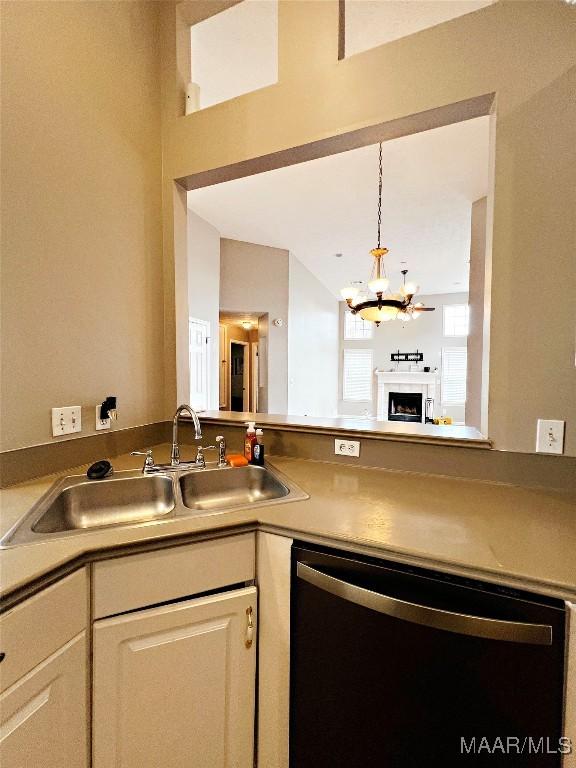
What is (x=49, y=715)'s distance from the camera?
75 cm

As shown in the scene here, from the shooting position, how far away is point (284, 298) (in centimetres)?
589

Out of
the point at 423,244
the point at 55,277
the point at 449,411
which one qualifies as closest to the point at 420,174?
the point at 423,244

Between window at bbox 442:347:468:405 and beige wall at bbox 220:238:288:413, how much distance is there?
5.05 m

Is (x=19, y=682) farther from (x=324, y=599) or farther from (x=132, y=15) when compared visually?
(x=132, y=15)

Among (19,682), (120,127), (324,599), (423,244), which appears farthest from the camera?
(423,244)

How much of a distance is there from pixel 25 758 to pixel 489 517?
48.0 inches

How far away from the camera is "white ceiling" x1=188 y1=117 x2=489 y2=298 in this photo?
3129 millimetres

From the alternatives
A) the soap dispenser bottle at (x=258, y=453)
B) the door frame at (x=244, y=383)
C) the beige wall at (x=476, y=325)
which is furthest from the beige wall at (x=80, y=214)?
the door frame at (x=244, y=383)

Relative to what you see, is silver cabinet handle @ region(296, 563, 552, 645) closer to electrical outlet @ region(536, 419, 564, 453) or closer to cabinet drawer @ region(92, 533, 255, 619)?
cabinet drawer @ region(92, 533, 255, 619)

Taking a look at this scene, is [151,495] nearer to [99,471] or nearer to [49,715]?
[99,471]

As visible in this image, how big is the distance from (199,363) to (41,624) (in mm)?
3835

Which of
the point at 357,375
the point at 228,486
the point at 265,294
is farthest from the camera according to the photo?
the point at 357,375

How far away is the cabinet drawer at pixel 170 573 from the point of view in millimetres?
858

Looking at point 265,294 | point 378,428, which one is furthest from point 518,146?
point 265,294
